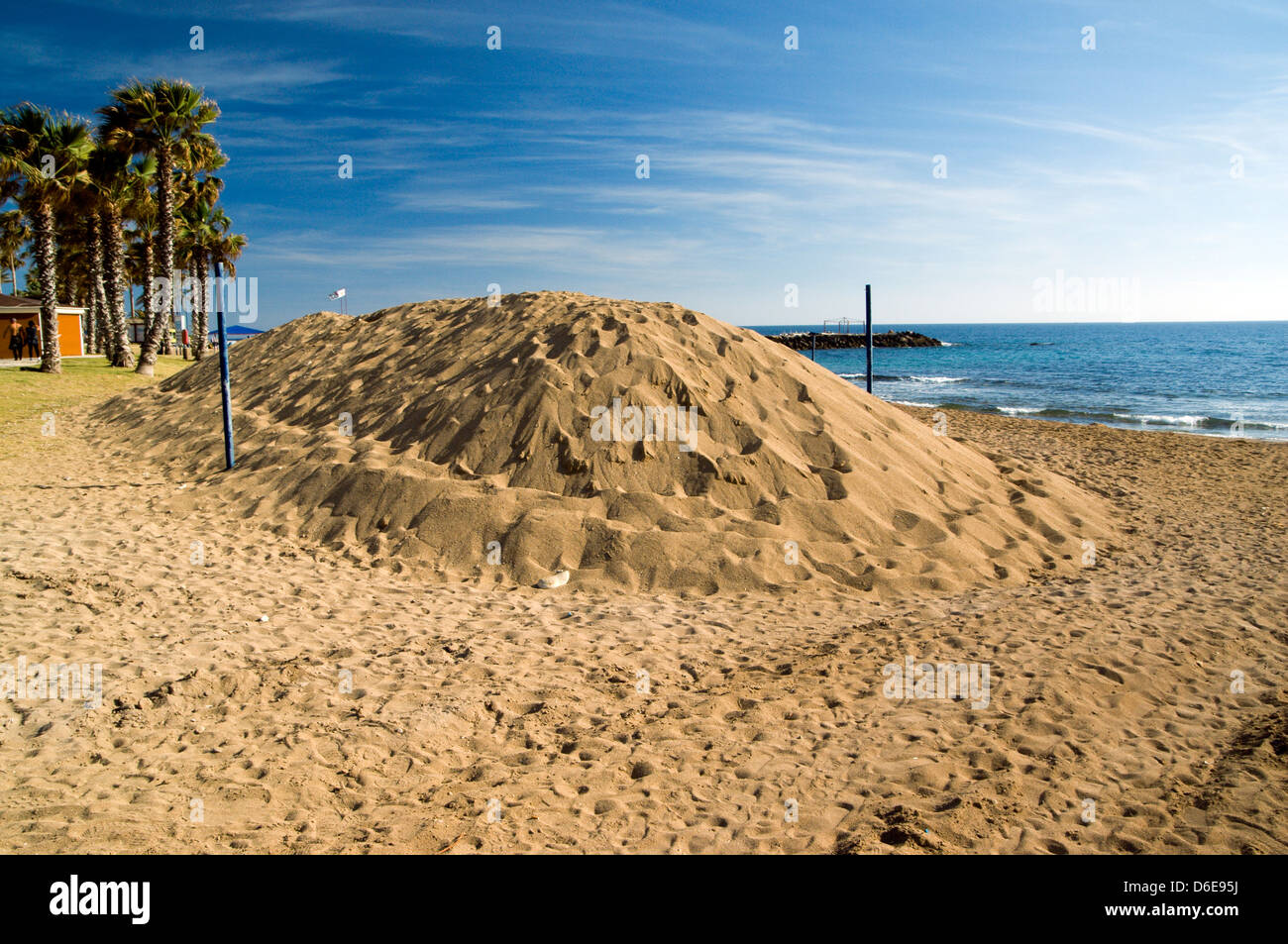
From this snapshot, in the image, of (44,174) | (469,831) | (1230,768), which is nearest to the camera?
(469,831)

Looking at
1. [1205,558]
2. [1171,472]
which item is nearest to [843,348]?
[1171,472]

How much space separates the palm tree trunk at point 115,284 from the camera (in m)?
25.4

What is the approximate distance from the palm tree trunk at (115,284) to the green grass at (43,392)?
748mm

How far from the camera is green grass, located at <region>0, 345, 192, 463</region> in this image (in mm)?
13727

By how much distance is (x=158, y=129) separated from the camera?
2403 cm

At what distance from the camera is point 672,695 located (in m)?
4.77

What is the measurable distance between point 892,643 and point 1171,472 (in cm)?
1070

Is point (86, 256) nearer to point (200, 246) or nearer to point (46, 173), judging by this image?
point (200, 246)

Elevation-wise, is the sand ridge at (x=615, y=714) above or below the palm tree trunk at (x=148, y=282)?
below

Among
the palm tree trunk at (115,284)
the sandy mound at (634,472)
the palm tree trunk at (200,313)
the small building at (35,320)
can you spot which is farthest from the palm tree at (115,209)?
the sandy mound at (634,472)

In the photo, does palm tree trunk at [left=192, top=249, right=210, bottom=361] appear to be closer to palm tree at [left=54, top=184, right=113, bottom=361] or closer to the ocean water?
palm tree at [left=54, top=184, right=113, bottom=361]

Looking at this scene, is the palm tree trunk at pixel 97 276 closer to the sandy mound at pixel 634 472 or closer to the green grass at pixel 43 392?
the green grass at pixel 43 392

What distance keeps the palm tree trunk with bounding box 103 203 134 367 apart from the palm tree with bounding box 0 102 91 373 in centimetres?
179

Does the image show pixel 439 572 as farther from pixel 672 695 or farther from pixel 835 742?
pixel 835 742
